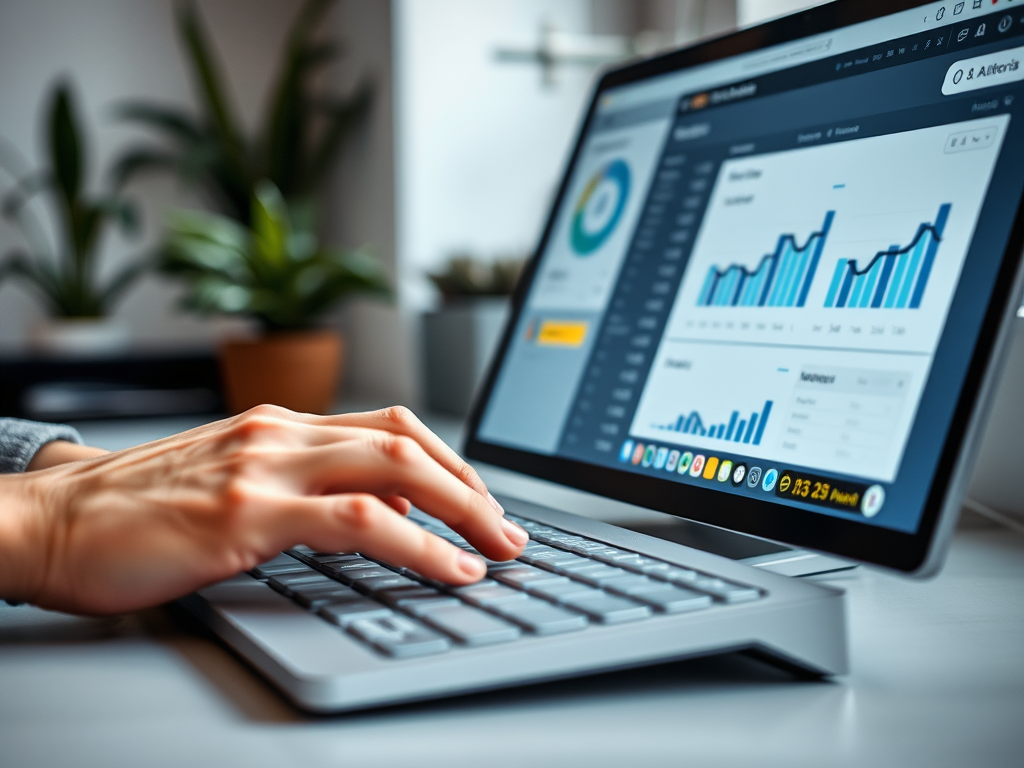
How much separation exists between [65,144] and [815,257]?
2034 millimetres

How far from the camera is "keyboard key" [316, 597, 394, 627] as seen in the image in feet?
1.26

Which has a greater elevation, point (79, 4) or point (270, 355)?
point (79, 4)

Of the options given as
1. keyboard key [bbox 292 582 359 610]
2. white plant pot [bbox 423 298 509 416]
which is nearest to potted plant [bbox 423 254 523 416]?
white plant pot [bbox 423 298 509 416]

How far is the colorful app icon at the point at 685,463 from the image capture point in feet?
1.89

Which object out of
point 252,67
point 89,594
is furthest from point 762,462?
point 252,67

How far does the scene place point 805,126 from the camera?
593mm

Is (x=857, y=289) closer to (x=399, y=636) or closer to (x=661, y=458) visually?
(x=661, y=458)

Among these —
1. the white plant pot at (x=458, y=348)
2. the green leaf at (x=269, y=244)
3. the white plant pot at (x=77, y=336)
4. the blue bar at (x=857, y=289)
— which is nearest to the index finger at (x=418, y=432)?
the blue bar at (x=857, y=289)

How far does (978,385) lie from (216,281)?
1.18m

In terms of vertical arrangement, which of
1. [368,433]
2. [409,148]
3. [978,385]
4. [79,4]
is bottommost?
[368,433]

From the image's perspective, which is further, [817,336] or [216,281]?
[216,281]

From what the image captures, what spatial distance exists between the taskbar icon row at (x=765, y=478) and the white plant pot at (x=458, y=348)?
0.73m

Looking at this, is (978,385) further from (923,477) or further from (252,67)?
(252,67)

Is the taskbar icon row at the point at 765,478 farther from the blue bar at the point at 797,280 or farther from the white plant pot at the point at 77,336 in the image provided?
the white plant pot at the point at 77,336
